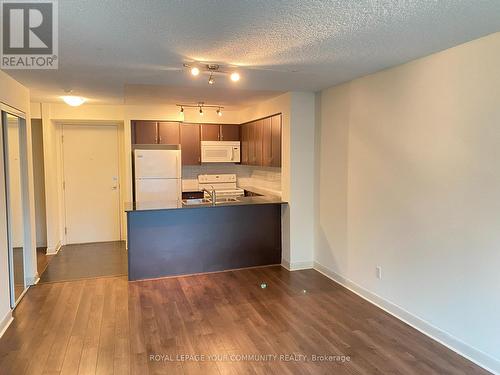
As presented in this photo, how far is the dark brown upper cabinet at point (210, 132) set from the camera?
6457 mm

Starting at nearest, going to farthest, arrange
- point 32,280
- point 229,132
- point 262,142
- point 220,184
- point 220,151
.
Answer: point 32,280 < point 262,142 < point 220,151 < point 229,132 < point 220,184

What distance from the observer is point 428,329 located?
10.2 feet

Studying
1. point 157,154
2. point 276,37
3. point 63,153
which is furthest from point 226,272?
point 63,153

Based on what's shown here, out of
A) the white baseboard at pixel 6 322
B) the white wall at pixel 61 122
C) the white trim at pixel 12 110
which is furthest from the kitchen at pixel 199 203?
the white trim at pixel 12 110

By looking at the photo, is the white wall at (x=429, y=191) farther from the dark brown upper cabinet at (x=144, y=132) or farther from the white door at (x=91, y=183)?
the white door at (x=91, y=183)

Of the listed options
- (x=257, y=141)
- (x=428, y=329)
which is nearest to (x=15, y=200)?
(x=257, y=141)

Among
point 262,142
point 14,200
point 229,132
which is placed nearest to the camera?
point 14,200

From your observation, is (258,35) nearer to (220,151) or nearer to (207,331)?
(207,331)

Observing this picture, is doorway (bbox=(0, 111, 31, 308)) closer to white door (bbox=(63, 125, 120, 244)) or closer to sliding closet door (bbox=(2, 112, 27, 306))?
sliding closet door (bbox=(2, 112, 27, 306))

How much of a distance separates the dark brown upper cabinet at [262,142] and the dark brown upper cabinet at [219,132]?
15 centimetres

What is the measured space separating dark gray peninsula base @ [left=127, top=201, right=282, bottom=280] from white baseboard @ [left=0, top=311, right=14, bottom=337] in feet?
4.40

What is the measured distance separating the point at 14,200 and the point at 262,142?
11.1ft

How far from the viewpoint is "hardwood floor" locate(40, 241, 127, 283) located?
469 centimetres

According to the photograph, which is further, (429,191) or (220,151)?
(220,151)
